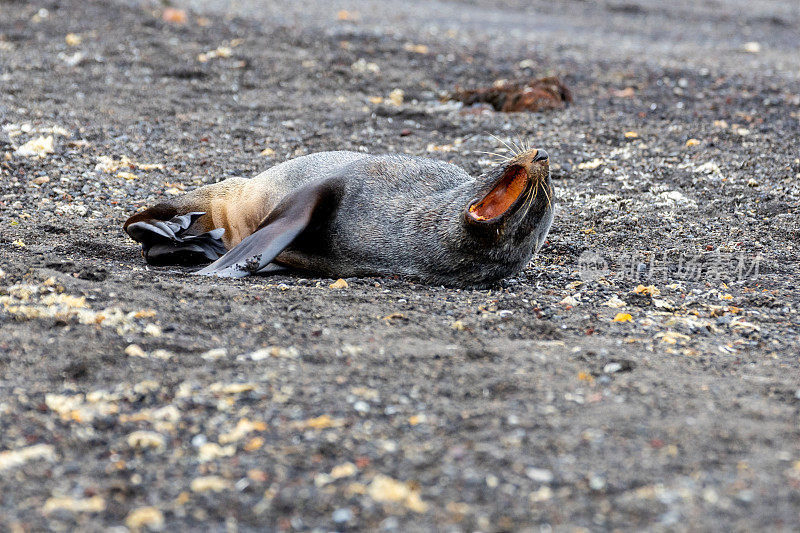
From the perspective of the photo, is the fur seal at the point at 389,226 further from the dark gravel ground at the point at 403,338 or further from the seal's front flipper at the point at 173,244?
the dark gravel ground at the point at 403,338

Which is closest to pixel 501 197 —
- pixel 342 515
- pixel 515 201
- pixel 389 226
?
pixel 515 201

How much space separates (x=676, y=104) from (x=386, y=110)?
274 centimetres

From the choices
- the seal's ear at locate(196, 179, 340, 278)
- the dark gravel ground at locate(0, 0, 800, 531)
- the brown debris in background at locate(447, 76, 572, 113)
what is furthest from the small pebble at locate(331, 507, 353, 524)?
the brown debris in background at locate(447, 76, 572, 113)

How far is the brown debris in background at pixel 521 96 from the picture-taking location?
7992 mm

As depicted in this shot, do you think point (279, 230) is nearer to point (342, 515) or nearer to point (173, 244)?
point (173, 244)

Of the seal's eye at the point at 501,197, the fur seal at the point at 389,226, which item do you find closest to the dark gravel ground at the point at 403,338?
the fur seal at the point at 389,226

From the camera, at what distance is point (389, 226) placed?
15.1 feet

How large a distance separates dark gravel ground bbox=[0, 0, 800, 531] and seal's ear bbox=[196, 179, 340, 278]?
0.27 metres

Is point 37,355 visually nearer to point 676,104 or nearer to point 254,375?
point 254,375

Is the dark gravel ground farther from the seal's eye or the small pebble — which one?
the seal's eye

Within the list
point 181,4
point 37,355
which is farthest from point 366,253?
point 181,4

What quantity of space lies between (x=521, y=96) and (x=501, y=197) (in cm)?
376

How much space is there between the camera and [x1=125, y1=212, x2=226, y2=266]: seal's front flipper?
487 cm

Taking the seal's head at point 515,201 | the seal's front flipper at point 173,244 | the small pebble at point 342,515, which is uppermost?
the seal's head at point 515,201
